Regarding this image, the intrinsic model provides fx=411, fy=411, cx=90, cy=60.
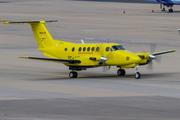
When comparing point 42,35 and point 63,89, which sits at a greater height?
point 42,35

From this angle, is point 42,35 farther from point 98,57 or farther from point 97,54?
point 98,57

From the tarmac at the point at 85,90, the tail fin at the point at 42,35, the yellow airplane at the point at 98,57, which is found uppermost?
the tail fin at the point at 42,35

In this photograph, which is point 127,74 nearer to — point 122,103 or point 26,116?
point 122,103

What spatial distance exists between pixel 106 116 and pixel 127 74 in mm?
13768

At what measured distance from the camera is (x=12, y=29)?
2571 inches

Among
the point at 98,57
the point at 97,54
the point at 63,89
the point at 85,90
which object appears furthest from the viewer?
the point at 97,54

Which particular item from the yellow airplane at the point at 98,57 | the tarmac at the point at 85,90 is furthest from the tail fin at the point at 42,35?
the tarmac at the point at 85,90

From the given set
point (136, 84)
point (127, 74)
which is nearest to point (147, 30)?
point (127, 74)

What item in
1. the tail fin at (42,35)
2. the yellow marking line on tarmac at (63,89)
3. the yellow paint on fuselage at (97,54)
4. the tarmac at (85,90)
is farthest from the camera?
the tail fin at (42,35)

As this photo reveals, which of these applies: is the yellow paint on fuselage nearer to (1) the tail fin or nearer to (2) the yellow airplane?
(2) the yellow airplane

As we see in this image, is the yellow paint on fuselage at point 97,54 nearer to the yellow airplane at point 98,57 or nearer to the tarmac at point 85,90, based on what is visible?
the yellow airplane at point 98,57

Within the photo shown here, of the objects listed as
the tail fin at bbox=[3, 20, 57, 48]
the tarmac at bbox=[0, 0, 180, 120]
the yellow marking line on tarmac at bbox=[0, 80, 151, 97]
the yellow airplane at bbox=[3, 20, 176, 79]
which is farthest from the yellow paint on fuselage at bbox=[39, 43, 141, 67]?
the yellow marking line on tarmac at bbox=[0, 80, 151, 97]

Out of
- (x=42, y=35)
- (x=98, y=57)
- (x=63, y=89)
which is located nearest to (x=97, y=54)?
(x=98, y=57)

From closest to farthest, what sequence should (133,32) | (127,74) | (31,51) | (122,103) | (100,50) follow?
(122,103)
(100,50)
(127,74)
(31,51)
(133,32)
